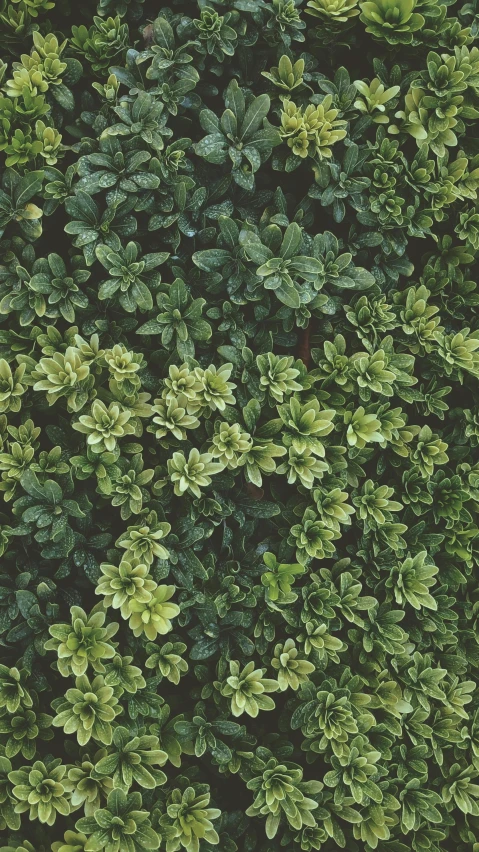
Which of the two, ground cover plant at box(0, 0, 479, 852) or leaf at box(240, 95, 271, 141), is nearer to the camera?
ground cover plant at box(0, 0, 479, 852)

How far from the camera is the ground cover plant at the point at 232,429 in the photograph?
7.77 ft

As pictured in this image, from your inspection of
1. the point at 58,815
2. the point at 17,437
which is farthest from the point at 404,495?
the point at 58,815

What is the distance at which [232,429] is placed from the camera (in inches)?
94.0

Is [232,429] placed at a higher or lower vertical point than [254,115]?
lower

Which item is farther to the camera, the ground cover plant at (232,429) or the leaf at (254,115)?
the leaf at (254,115)

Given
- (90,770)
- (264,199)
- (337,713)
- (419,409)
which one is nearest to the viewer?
(90,770)

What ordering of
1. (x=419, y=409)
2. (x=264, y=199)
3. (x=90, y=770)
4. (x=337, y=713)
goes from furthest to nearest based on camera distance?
(x=419, y=409), (x=264, y=199), (x=337, y=713), (x=90, y=770)

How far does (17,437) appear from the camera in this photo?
2.41m

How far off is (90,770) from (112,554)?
0.70m

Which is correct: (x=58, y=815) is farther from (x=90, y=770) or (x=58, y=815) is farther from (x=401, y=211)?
(x=401, y=211)

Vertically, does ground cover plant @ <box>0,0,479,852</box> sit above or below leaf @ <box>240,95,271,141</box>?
A: below

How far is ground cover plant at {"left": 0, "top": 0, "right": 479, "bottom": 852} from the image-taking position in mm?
2367

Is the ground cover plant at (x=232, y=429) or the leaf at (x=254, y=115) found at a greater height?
the leaf at (x=254, y=115)

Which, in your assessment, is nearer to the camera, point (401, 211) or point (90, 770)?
point (90, 770)
